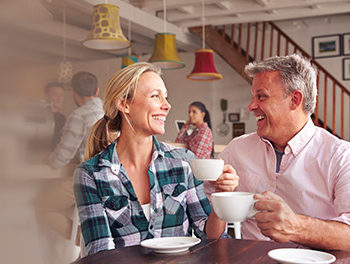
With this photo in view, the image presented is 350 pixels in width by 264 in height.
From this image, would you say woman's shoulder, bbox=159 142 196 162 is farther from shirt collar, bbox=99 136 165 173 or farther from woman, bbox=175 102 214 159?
woman, bbox=175 102 214 159

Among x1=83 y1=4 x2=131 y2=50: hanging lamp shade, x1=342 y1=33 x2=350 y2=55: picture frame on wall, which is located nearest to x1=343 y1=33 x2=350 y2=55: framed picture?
x1=342 y1=33 x2=350 y2=55: picture frame on wall

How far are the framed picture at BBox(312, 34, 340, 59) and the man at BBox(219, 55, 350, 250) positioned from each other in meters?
5.85

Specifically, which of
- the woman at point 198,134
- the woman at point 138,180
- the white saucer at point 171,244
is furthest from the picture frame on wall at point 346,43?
the white saucer at point 171,244

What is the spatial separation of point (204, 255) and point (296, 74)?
1000mm

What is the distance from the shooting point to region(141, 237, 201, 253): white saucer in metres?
0.95

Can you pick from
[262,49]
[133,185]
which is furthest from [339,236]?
[262,49]

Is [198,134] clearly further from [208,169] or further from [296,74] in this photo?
[208,169]

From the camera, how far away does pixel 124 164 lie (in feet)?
4.98

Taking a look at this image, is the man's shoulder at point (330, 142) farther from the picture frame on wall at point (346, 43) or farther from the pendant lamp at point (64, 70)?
the picture frame on wall at point (346, 43)

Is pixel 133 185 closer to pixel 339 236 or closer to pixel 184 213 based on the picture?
pixel 184 213

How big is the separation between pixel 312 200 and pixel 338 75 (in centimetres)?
606

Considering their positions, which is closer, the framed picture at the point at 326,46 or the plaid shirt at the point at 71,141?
the plaid shirt at the point at 71,141

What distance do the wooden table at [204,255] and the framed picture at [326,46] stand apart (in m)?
6.64

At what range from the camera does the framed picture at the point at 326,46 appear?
23.0 feet
